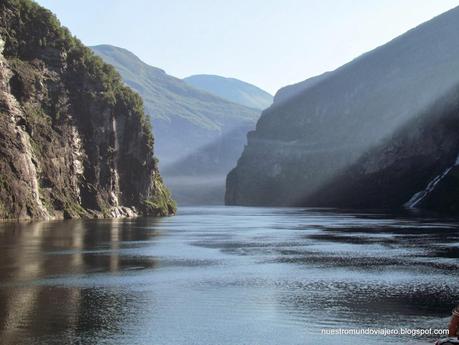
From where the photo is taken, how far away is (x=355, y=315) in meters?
39.5

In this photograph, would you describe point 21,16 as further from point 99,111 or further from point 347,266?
point 347,266

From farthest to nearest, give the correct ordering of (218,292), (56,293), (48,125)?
(48,125), (218,292), (56,293)

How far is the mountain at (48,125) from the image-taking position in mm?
149250

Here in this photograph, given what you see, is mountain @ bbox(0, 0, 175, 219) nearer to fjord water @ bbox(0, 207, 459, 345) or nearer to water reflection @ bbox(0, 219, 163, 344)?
water reflection @ bbox(0, 219, 163, 344)

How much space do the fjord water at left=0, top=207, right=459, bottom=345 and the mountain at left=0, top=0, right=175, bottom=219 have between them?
64.8 meters

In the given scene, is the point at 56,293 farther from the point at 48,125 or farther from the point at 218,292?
the point at 48,125

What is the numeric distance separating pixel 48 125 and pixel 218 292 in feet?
449

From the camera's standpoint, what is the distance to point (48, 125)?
174750 mm

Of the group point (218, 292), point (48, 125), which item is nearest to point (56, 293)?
point (218, 292)

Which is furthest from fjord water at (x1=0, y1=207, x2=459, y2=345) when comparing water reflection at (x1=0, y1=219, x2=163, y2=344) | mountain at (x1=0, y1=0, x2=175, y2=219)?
mountain at (x1=0, y1=0, x2=175, y2=219)

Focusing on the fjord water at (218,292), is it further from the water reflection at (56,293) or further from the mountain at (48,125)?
the mountain at (48,125)

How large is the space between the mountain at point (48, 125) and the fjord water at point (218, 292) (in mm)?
64804

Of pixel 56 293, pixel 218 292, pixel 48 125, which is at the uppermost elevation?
pixel 48 125

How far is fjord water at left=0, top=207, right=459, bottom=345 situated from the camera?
34.7m
